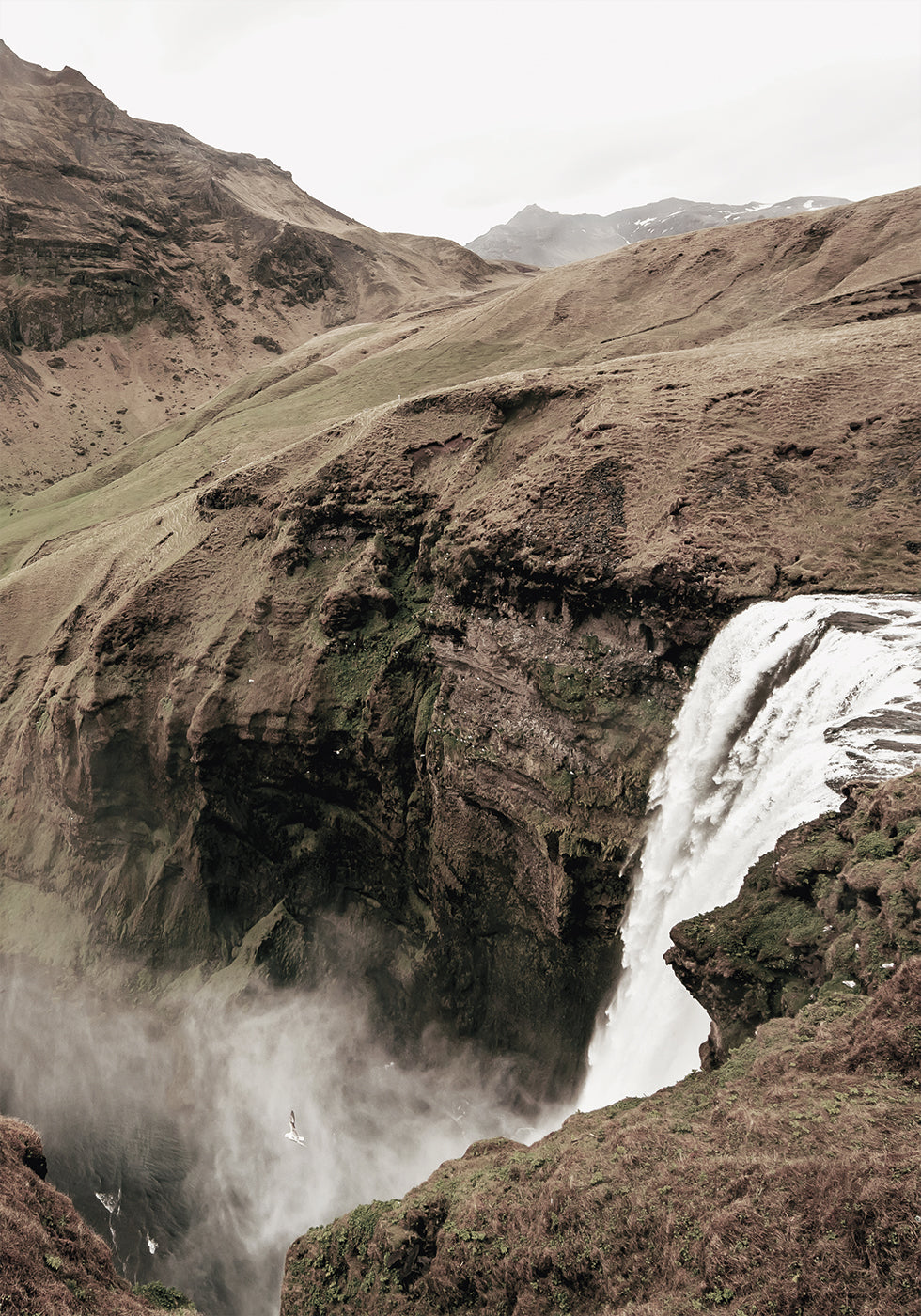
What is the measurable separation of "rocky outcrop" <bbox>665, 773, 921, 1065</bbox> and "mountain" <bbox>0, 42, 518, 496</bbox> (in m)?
66.2

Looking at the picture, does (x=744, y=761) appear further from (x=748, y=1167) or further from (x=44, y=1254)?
(x=44, y=1254)

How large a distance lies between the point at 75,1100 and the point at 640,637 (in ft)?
78.1

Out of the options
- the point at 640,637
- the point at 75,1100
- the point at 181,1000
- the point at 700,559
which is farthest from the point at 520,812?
the point at 75,1100

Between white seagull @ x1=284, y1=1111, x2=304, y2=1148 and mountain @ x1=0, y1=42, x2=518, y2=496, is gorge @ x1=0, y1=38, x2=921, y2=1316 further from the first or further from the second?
mountain @ x1=0, y1=42, x2=518, y2=496

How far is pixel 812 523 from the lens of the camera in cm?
1576

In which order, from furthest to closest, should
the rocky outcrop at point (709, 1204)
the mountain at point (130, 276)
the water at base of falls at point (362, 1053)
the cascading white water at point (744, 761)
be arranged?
the mountain at point (130, 276) → the water at base of falls at point (362, 1053) → the cascading white water at point (744, 761) → the rocky outcrop at point (709, 1204)

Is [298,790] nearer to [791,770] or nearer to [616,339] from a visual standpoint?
[791,770]

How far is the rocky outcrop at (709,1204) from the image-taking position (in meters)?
Result: 5.72

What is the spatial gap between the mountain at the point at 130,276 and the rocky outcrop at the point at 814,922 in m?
66.2

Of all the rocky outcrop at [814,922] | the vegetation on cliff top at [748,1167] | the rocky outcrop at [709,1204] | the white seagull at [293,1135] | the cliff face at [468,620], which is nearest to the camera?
the rocky outcrop at [709,1204]

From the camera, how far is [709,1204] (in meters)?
6.67

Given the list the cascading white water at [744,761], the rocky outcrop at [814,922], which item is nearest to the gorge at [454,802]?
the rocky outcrop at [814,922]

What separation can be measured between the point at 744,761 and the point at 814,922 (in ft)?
11.2

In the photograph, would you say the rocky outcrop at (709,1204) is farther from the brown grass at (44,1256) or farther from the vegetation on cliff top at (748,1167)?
the brown grass at (44,1256)
